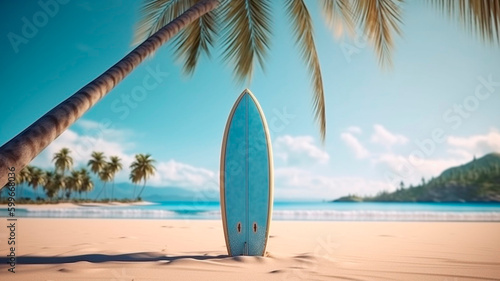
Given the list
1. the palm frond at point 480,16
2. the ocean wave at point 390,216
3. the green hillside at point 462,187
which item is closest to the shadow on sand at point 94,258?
the palm frond at point 480,16

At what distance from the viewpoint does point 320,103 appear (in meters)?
5.32

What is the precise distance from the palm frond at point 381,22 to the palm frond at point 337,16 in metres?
0.47

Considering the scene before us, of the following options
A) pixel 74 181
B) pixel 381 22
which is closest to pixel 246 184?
pixel 381 22

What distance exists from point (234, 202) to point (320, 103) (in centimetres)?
250

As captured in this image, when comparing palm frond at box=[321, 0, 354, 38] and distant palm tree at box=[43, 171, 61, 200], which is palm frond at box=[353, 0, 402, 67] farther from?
distant palm tree at box=[43, 171, 61, 200]

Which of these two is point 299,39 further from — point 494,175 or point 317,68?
point 494,175

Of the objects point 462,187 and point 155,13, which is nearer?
point 155,13

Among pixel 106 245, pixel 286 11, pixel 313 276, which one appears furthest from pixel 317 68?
pixel 106 245

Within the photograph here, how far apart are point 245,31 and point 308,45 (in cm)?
111

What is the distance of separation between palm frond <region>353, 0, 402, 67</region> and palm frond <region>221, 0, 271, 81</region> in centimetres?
152

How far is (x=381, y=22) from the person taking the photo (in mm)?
4273

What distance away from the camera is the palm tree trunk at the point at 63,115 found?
1435mm

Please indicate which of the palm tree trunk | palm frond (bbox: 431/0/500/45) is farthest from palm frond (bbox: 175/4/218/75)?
palm frond (bbox: 431/0/500/45)

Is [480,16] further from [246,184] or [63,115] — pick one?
[63,115]
